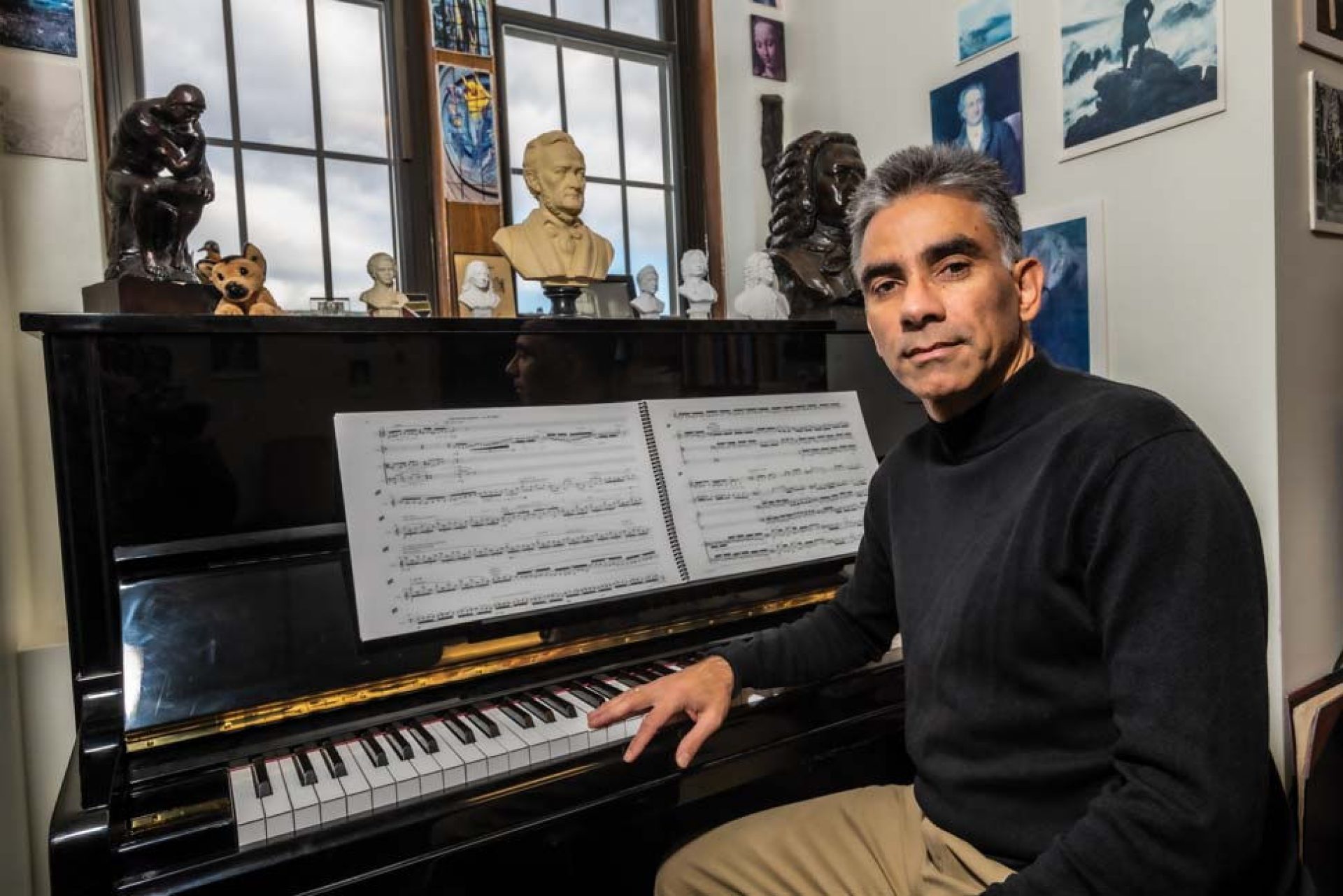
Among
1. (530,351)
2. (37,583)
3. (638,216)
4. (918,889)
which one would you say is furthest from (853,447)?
(37,583)

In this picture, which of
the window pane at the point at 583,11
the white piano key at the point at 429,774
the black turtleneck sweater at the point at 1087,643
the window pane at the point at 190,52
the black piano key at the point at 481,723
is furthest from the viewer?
the window pane at the point at 583,11

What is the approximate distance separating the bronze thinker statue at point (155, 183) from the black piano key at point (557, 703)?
0.99m

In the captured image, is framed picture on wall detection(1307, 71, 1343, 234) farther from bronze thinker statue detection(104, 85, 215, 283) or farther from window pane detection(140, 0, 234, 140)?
window pane detection(140, 0, 234, 140)

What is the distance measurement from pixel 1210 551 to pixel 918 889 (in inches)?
25.9

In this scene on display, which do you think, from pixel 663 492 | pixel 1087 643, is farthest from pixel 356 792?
pixel 1087 643

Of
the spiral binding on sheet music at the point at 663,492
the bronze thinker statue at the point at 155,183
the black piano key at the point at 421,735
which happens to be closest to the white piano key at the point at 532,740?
the black piano key at the point at 421,735

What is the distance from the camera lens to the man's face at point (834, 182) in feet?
7.54

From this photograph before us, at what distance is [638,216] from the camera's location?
9.83 feet

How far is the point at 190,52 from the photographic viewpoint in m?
2.22

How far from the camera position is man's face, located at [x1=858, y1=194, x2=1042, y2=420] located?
102cm

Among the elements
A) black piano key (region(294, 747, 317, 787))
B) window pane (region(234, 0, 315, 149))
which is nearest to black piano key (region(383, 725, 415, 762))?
black piano key (region(294, 747, 317, 787))

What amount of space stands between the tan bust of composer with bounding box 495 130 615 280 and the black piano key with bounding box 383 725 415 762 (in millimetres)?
1116

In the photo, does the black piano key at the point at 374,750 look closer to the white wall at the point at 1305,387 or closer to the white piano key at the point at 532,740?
the white piano key at the point at 532,740

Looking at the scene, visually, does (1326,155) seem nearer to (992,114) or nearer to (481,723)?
(992,114)
